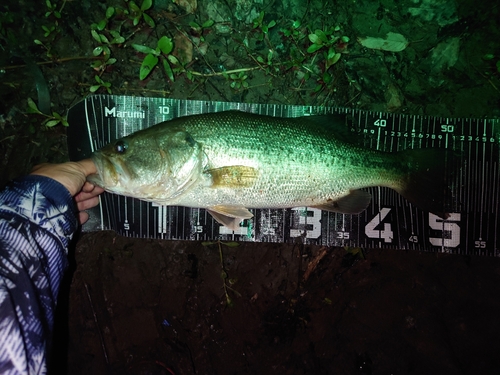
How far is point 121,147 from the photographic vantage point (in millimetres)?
2619

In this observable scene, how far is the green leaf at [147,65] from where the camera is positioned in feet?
10.7

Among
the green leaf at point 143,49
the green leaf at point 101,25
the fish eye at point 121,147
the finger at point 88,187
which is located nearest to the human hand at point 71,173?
the finger at point 88,187

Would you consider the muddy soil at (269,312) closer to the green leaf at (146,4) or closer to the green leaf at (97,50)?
the green leaf at (97,50)

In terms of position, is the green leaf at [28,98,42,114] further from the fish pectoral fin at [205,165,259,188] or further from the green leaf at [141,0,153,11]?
the fish pectoral fin at [205,165,259,188]

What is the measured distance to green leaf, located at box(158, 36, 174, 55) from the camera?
325cm

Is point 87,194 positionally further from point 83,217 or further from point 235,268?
point 235,268

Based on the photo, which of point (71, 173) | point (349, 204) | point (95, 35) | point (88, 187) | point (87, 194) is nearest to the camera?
point (71, 173)

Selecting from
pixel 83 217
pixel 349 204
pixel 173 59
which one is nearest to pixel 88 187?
pixel 83 217

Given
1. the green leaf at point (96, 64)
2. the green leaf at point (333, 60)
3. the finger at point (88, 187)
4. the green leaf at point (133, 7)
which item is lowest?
the finger at point (88, 187)

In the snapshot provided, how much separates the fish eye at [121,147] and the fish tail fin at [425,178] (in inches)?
91.7

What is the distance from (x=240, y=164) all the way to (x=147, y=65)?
1.51m

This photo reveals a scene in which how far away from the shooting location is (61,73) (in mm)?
3396

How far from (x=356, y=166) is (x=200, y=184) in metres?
1.31

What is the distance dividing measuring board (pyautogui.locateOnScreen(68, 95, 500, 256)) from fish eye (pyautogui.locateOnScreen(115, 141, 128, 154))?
2.15 ft
